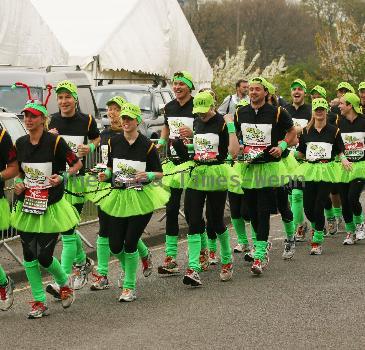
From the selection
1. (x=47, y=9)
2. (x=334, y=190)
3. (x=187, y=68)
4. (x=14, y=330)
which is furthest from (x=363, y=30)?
(x=14, y=330)

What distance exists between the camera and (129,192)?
1083 cm

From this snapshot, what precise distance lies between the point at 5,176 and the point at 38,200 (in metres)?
0.37

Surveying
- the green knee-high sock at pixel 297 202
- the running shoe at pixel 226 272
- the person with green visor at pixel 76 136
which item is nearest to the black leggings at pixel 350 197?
the green knee-high sock at pixel 297 202

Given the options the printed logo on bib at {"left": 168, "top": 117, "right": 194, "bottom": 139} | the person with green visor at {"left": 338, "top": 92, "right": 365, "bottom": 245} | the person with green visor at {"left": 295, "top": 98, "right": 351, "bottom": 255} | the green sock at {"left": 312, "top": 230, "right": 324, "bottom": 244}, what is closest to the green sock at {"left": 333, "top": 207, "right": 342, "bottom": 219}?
the person with green visor at {"left": 338, "top": 92, "right": 365, "bottom": 245}

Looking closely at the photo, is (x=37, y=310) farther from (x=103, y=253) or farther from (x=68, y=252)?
(x=103, y=253)

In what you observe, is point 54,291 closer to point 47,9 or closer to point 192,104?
point 192,104

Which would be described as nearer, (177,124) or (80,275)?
(80,275)

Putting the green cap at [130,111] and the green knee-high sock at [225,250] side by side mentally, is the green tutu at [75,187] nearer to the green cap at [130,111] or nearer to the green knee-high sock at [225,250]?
the green cap at [130,111]

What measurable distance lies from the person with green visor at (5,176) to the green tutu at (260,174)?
3250mm

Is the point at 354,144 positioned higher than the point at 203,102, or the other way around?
the point at 203,102

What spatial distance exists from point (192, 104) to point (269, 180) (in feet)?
4.05

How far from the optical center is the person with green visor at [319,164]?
45.2ft

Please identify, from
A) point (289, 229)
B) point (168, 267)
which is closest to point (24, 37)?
point (289, 229)

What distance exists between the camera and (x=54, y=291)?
34.9 feet
